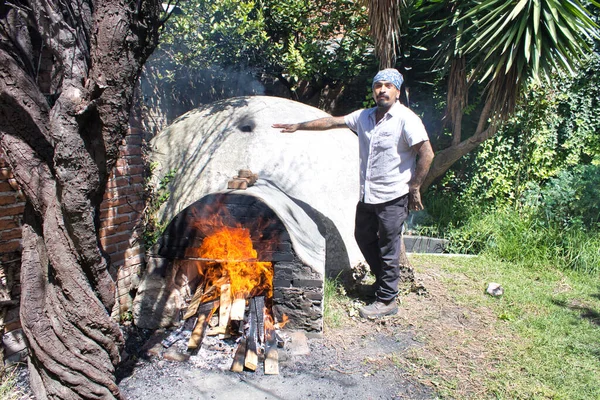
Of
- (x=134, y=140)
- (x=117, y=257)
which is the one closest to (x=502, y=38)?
(x=134, y=140)

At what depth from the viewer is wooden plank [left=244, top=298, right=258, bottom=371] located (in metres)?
3.58

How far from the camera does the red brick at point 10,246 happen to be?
10.8ft

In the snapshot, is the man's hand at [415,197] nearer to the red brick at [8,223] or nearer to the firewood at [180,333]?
the firewood at [180,333]

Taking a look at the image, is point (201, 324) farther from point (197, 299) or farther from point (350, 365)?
point (350, 365)

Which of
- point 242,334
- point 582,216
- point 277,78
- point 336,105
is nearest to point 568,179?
point 582,216

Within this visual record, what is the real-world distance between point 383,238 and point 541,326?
180 centimetres

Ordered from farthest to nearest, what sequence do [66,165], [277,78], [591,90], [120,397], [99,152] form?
1. [277,78]
2. [591,90]
3. [120,397]
4. [99,152]
5. [66,165]

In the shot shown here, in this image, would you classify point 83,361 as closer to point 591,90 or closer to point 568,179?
point 568,179

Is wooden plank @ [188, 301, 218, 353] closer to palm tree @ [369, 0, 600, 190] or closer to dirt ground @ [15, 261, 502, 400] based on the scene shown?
dirt ground @ [15, 261, 502, 400]

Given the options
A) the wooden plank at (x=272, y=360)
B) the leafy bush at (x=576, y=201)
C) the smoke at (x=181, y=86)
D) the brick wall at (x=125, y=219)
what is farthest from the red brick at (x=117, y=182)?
the leafy bush at (x=576, y=201)

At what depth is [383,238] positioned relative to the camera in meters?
4.58

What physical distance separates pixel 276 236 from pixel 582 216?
5.26 metres

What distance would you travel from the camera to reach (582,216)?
22.0 ft

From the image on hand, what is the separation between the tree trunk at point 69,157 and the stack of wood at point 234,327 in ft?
3.33
